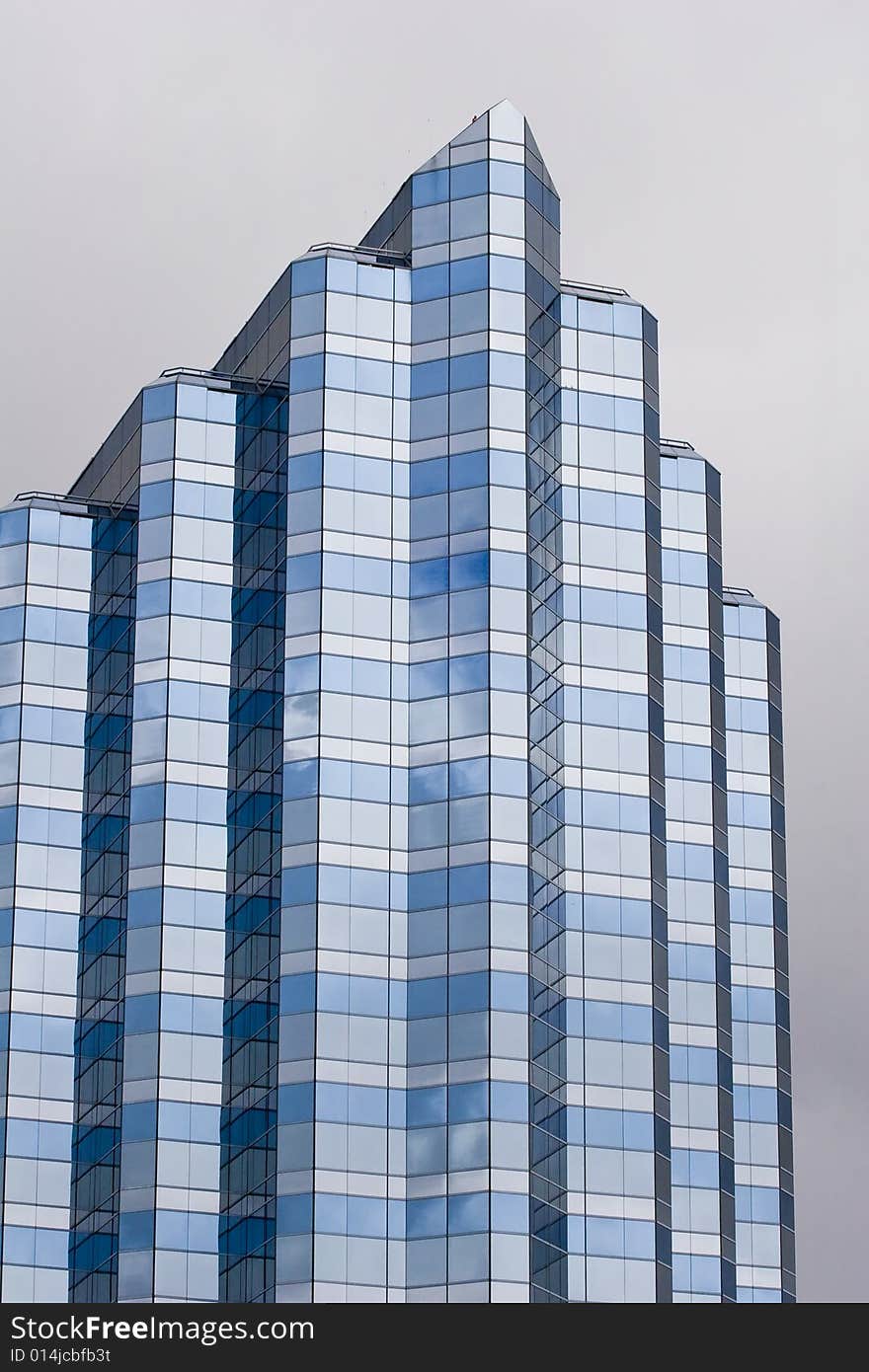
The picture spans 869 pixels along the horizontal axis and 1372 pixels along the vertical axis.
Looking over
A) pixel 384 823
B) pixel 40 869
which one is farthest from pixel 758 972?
pixel 40 869

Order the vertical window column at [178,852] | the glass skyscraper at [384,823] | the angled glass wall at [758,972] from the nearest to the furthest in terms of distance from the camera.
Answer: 1. the glass skyscraper at [384,823]
2. the vertical window column at [178,852]
3. the angled glass wall at [758,972]

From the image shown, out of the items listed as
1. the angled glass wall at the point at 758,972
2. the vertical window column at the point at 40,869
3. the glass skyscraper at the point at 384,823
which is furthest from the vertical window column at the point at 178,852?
the angled glass wall at the point at 758,972

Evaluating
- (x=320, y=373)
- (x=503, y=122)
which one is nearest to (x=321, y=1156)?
(x=320, y=373)

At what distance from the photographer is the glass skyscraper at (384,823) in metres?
132

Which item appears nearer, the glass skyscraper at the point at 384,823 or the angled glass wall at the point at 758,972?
the glass skyscraper at the point at 384,823

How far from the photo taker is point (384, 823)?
13588cm

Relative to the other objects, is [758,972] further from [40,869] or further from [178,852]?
[40,869]

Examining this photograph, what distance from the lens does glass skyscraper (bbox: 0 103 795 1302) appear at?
132 m

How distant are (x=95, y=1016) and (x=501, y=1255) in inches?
1079

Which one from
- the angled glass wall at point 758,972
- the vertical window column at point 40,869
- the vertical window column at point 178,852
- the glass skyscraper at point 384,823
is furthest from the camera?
the angled glass wall at point 758,972

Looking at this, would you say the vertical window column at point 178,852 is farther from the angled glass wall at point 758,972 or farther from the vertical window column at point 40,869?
the angled glass wall at point 758,972

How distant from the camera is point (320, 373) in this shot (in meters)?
143
